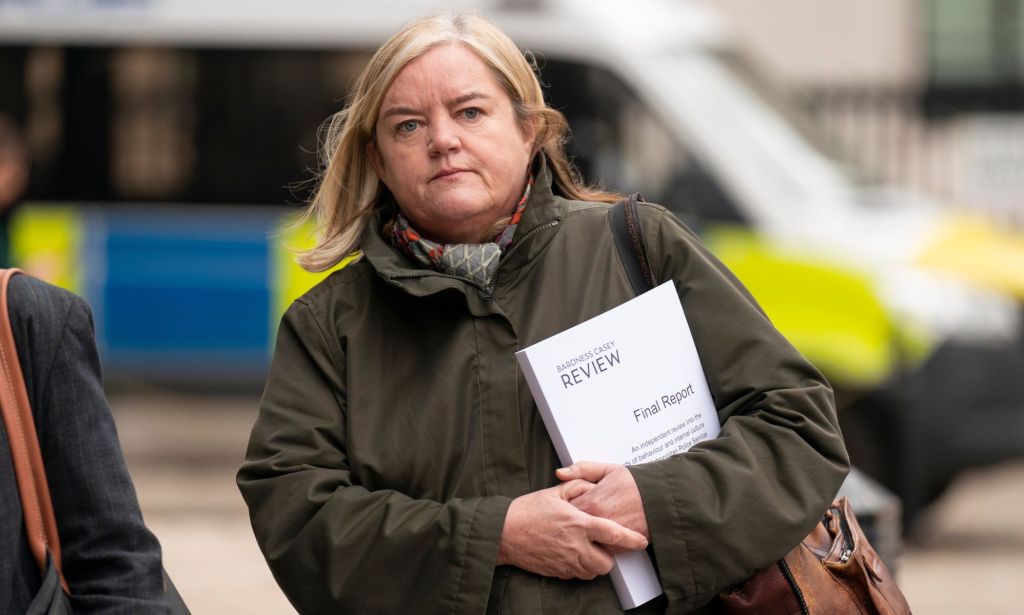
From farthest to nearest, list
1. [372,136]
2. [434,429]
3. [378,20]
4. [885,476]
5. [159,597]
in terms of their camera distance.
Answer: [378,20] → [885,476] → [372,136] → [434,429] → [159,597]

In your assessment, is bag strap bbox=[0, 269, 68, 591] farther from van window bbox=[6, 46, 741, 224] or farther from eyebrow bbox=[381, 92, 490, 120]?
van window bbox=[6, 46, 741, 224]

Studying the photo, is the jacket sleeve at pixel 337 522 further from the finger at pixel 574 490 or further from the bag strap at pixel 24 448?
the bag strap at pixel 24 448

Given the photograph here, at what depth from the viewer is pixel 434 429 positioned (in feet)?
8.93

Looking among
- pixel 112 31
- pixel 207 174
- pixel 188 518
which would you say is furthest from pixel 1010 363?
pixel 112 31

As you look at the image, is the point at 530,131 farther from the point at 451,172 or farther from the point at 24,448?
the point at 24,448

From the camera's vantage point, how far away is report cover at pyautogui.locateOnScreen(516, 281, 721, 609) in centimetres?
272

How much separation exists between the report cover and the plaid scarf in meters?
0.16

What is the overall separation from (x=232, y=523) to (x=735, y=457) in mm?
6307

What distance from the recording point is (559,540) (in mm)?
2629

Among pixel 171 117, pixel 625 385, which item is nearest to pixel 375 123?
pixel 625 385

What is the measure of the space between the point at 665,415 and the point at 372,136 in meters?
0.66

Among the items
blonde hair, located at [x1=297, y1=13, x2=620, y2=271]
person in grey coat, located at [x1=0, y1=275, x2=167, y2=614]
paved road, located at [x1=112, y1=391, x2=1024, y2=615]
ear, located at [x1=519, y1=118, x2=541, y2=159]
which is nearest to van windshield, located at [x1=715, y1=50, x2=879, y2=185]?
paved road, located at [x1=112, y1=391, x2=1024, y2=615]

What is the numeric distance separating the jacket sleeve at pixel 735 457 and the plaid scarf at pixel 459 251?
0.23 metres

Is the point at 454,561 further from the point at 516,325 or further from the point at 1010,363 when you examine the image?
the point at 1010,363
